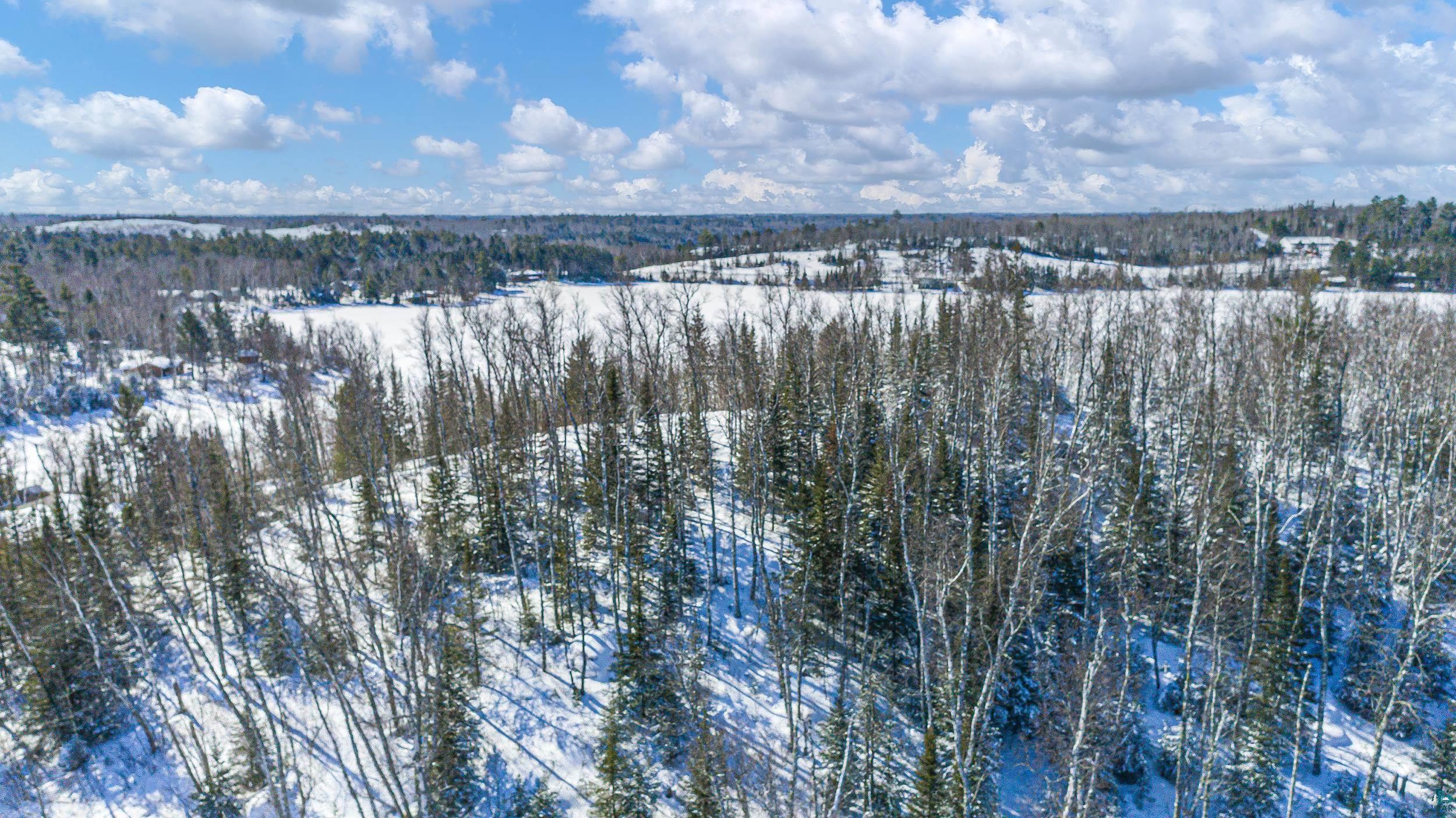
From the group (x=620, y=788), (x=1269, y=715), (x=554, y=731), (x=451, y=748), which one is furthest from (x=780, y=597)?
(x=1269, y=715)

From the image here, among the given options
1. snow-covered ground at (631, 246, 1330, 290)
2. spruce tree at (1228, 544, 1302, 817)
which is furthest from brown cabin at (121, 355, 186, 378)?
spruce tree at (1228, 544, 1302, 817)

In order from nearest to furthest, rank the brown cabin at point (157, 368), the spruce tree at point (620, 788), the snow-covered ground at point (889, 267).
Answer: the spruce tree at point (620, 788) → the brown cabin at point (157, 368) → the snow-covered ground at point (889, 267)

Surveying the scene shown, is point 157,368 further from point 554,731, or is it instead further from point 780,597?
point 780,597

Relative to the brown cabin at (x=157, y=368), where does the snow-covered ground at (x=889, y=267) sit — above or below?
above

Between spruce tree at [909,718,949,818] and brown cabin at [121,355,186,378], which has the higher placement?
brown cabin at [121,355,186,378]

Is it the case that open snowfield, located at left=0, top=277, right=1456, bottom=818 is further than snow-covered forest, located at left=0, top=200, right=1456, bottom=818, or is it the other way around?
open snowfield, located at left=0, top=277, right=1456, bottom=818

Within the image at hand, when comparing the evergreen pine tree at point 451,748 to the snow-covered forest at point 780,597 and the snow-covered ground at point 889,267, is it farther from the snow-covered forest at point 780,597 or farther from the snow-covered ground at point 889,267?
the snow-covered ground at point 889,267

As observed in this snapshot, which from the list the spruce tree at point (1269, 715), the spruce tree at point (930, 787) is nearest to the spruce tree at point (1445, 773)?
the spruce tree at point (1269, 715)

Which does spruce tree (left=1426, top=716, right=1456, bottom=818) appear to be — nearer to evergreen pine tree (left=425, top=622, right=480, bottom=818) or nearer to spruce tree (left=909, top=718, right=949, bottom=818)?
spruce tree (left=909, top=718, right=949, bottom=818)

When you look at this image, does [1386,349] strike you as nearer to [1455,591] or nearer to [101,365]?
[1455,591]
